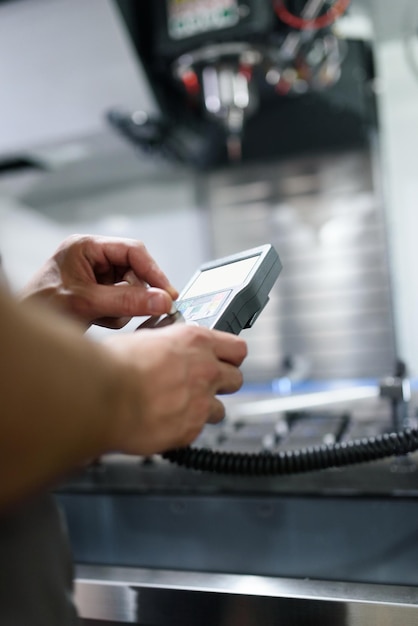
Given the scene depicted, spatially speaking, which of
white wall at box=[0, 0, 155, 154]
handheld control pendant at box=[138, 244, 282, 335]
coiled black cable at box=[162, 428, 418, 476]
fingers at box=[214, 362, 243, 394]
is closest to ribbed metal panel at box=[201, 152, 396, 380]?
white wall at box=[0, 0, 155, 154]

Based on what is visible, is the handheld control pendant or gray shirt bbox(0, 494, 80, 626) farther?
the handheld control pendant

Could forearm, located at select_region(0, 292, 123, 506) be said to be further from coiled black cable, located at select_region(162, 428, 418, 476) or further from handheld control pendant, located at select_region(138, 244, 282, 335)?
coiled black cable, located at select_region(162, 428, 418, 476)

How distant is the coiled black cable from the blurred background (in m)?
1.08

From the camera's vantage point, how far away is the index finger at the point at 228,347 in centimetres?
56

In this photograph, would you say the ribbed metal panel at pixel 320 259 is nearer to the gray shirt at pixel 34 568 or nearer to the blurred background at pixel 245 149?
the blurred background at pixel 245 149

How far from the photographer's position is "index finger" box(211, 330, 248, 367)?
560mm

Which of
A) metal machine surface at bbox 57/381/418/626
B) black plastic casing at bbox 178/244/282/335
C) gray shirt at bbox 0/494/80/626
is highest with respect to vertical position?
black plastic casing at bbox 178/244/282/335

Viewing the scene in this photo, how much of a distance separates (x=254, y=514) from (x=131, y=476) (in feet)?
0.66

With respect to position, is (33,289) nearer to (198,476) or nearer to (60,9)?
(198,476)

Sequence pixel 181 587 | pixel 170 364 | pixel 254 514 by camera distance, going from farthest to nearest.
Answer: pixel 254 514 < pixel 181 587 < pixel 170 364

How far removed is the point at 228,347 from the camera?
569 mm

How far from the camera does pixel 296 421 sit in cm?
116

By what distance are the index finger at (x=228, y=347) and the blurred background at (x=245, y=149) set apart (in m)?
1.14

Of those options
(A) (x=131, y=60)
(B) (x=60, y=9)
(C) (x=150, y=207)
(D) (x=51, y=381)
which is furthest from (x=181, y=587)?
(C) (x=150, y=207)
